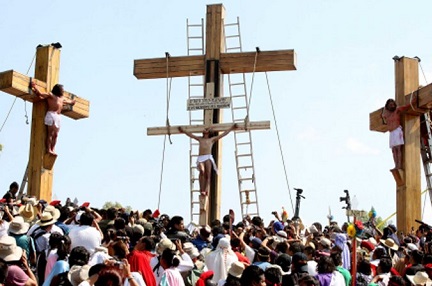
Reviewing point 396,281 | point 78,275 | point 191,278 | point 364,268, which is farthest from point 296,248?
point 78,275

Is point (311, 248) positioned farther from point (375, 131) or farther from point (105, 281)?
point (375, 131)

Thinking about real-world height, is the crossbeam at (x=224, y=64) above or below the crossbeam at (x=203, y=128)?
above

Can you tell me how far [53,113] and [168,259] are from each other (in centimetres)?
904

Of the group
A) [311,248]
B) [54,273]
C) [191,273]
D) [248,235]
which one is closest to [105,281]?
[54,273]

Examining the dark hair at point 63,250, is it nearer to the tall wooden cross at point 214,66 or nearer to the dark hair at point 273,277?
the dark hair at point 273,277

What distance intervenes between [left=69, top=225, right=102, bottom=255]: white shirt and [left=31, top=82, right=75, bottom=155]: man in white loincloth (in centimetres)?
737

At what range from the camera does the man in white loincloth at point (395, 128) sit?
1867 cm

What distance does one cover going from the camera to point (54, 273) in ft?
28.7

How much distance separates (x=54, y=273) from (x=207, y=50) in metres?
11.8

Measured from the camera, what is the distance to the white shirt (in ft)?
35.0

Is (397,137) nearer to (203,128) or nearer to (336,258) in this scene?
(203,128)

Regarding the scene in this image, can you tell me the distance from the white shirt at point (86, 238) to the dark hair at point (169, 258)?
1.37 meters

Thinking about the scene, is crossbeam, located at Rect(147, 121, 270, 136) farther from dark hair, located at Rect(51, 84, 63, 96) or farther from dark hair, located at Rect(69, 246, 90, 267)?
dark hair, located at Rect(69, 246, 90, 267)

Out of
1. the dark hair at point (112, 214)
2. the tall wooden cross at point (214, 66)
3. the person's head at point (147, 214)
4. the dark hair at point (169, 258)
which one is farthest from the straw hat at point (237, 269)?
the tall wooden cross at point (214, 66)
